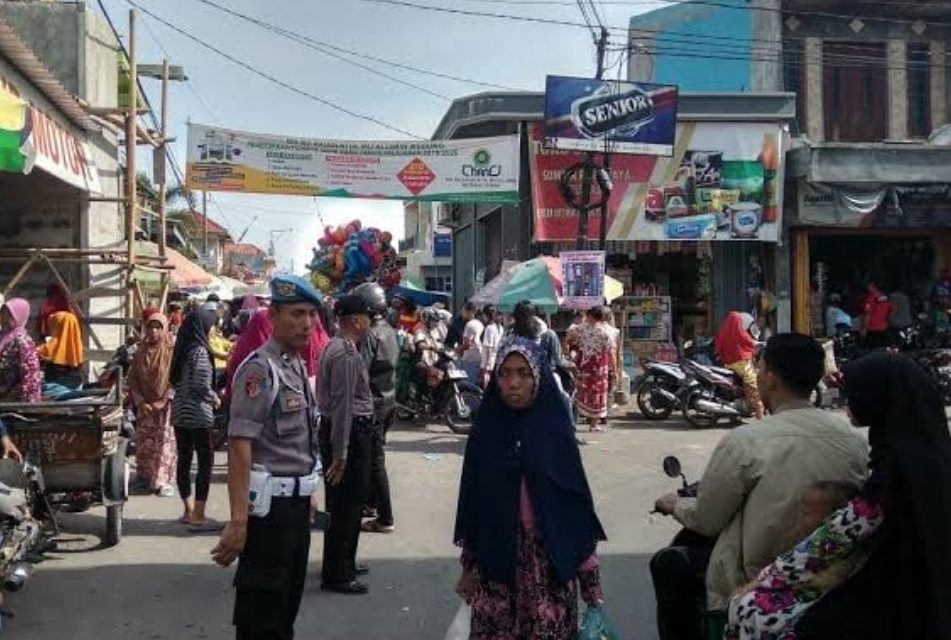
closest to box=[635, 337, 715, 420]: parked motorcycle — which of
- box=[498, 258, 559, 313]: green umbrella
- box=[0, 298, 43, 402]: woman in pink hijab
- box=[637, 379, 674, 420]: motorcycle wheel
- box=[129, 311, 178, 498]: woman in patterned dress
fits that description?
box=[637, 379, 674, 420]: motorcycle wheel

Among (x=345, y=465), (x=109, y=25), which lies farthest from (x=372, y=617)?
(x=109, y=25)

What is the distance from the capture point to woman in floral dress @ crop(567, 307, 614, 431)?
39.7 feet

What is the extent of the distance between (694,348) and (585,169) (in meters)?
3.52

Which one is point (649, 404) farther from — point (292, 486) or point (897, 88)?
point (897, 88)

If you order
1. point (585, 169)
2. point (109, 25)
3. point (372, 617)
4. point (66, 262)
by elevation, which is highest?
point (109, 25)

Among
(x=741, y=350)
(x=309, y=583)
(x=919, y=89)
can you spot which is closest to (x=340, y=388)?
(x=309, y=583)

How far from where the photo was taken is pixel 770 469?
3.00m

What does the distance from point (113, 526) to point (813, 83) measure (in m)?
17.5

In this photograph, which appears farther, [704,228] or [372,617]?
[704,228]

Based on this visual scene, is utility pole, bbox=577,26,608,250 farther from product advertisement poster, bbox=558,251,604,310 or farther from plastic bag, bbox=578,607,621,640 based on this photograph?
plastic bag, bbox=578,607,621,640

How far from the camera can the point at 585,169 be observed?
16.1 meters

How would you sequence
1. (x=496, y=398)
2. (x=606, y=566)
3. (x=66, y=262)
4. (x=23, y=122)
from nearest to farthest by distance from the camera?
(x=496, y=398) < (x=606, y=566) < (x=23, y=122) < (x=66, y=262)

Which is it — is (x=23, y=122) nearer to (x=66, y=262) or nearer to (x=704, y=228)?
(x=66, y=262)

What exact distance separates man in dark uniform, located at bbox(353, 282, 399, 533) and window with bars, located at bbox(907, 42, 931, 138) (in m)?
17.0
